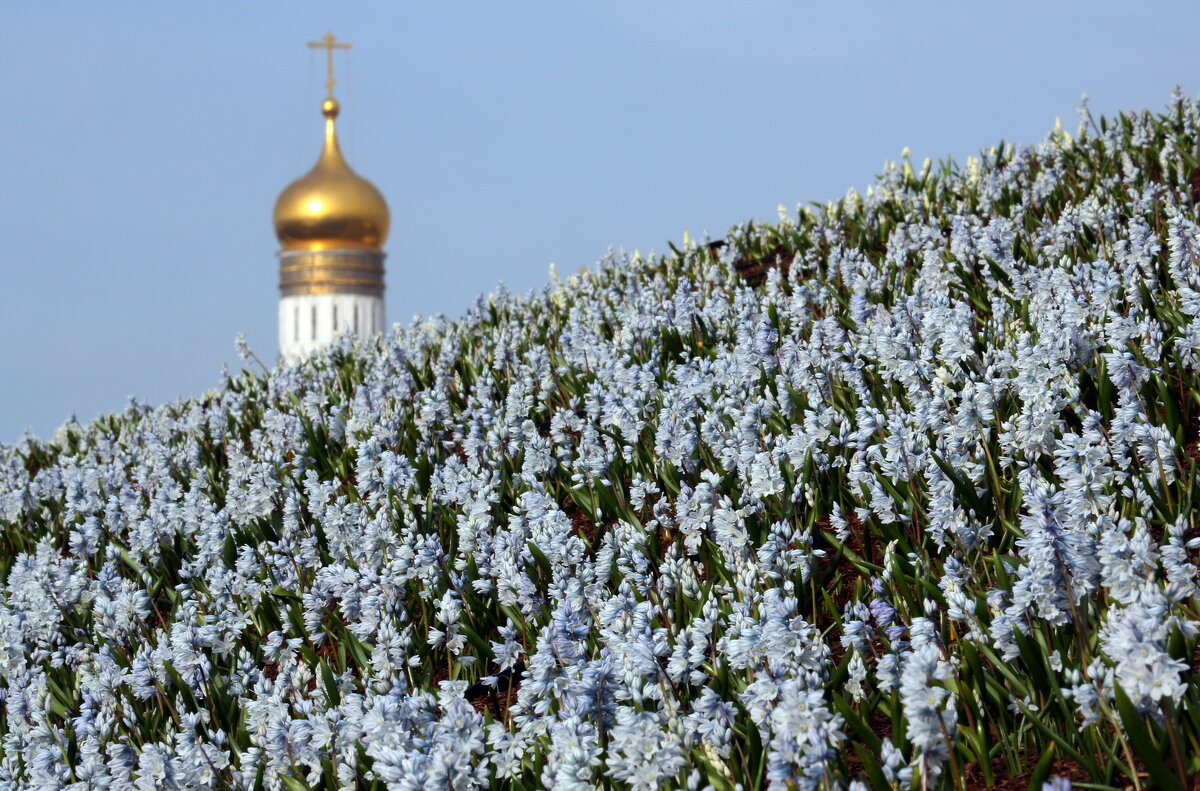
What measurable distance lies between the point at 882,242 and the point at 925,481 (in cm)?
702

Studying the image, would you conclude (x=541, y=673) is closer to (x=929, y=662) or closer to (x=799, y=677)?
(x=799, y=677)

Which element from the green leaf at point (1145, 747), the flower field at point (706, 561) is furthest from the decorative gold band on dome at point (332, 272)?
the green leaf at point (1145, 747)

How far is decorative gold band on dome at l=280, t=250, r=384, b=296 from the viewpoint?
79.8 m

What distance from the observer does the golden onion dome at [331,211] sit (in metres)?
78.0

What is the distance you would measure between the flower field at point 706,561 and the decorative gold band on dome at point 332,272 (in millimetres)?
69664

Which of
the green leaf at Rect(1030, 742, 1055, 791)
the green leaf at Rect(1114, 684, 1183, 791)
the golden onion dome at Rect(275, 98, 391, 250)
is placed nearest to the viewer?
the green leaf at Rect(1114, 684, 1183, 791)

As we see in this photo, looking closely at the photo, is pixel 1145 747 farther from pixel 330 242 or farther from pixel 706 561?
pixel 330 242

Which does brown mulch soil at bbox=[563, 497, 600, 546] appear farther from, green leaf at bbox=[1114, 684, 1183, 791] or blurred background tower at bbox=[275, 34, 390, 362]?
blurred background tower at bbox=[275, 34, 390, 362]

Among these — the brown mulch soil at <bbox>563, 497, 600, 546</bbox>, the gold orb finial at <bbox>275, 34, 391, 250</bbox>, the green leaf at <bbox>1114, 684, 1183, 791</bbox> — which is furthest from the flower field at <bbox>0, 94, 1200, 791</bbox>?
the gold orb finial at <bbox>275, 34, 391, 250</bbox>

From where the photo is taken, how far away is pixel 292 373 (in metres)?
13.0

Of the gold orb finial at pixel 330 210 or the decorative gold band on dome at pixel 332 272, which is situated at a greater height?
the gold orb finial at pixel 330 210

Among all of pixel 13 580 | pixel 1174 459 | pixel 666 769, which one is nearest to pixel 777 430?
pixel 1174 459

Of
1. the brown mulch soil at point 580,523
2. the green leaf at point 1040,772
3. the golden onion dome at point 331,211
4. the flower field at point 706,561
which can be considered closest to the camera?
the green leaf at point 1040,772

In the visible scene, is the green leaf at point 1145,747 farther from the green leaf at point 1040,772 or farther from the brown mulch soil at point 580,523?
the brown mulch soil at point 580,523
